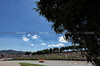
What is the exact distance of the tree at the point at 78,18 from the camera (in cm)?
523

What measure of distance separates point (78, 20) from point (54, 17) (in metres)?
1.74

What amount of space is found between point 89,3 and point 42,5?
10.5 feet

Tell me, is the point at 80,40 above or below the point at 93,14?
below

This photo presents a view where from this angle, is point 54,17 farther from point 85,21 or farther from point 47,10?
point 85,21

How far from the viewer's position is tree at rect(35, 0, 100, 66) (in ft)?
17.2

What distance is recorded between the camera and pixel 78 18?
587cm

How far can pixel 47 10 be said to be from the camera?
6.79 metres

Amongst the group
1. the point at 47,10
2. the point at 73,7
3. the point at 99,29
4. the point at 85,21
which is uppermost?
the point at 47,10

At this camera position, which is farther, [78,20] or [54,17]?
[54,17]

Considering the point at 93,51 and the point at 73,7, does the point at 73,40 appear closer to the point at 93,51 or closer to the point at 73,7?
the point at 93,51

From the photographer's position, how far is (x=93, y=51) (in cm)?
623

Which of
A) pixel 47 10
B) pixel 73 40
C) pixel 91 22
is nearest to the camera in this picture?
pixel 91 22

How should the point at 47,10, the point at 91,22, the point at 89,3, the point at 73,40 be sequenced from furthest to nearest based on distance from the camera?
the point at 73,40
the point at 47,10
the point at 91,22
the point at 89,3

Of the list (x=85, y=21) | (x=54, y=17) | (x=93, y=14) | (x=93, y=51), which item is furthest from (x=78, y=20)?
(x=93, y=51)
